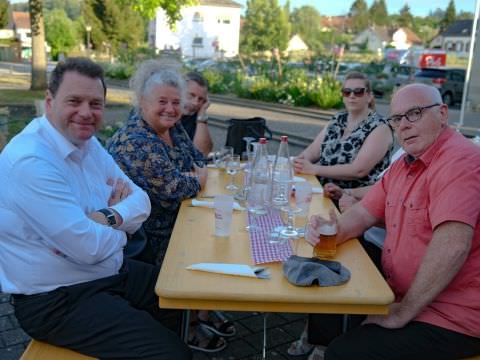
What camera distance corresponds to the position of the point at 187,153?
127 inches

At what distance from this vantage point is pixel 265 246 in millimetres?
2221

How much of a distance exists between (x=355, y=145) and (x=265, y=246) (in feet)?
5.64

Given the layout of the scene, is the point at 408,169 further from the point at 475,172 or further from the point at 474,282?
the point at 474,282

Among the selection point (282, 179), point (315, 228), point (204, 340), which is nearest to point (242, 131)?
point (282, 179)

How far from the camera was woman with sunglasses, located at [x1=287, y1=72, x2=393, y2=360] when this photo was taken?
3.53 meters

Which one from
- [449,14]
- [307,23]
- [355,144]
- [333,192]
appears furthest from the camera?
[307,23]

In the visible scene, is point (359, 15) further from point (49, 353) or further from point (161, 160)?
point (49, 353)

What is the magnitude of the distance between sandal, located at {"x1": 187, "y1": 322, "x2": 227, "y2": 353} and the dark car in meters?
18.7

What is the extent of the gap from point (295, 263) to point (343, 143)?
201cm

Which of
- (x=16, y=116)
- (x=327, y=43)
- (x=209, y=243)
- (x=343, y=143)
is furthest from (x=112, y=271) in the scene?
(x=327, y=43)

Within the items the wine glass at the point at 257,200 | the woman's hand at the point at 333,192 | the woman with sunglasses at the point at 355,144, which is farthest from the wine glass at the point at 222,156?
the wine glass at the point at 257,200

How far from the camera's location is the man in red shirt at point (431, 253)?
1859 millimetres

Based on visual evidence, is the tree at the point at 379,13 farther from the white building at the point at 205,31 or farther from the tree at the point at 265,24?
the white building at the point at 205,31

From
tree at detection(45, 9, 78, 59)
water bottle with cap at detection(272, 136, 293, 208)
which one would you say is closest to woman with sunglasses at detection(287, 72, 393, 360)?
water bottle with cap at detection(272, 136, 293, 208)
